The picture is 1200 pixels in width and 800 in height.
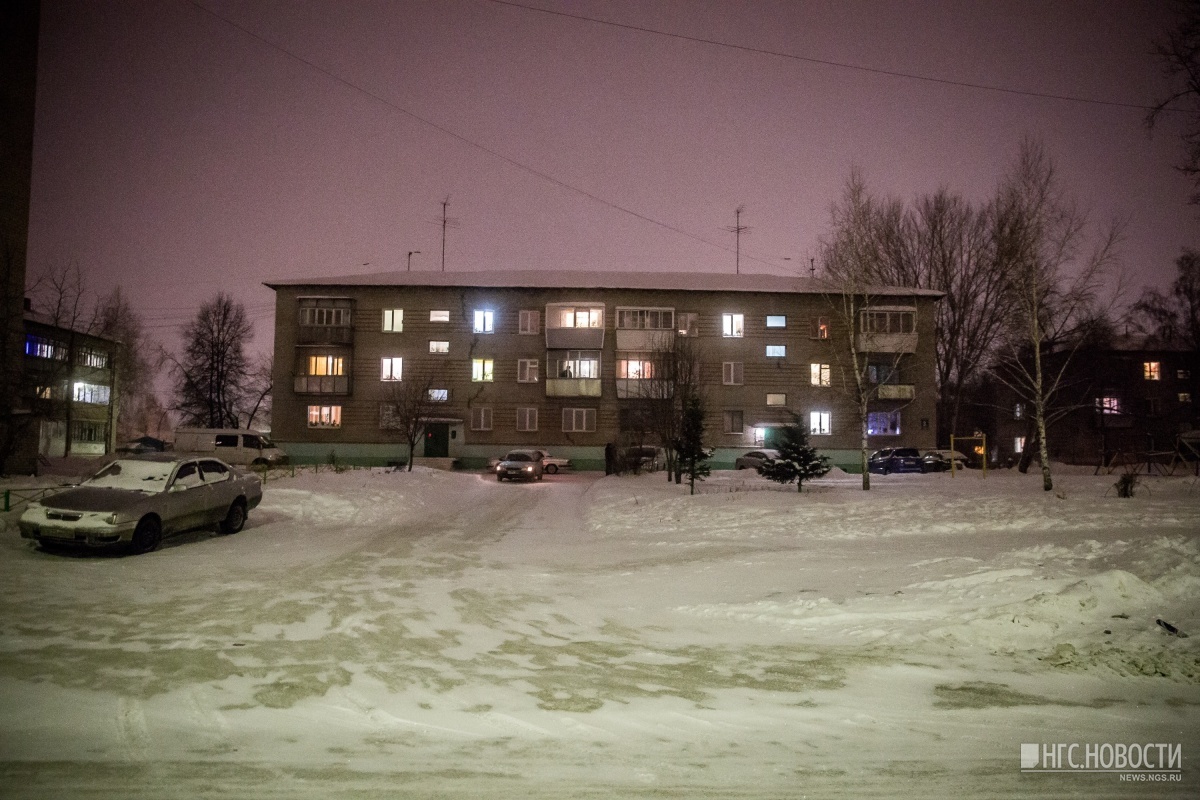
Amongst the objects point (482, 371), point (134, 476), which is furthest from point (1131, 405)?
point (134, 476)

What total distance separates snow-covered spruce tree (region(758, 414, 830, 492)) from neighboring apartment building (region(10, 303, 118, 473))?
123ft

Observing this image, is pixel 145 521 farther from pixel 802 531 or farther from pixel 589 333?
pixel 589 333

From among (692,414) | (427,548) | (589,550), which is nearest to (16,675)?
(427,548)

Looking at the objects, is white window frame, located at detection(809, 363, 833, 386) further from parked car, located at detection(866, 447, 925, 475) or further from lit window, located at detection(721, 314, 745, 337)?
parked car, located at detection(866, 447, 925, 475)

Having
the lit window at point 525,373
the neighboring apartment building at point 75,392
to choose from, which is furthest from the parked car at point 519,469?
the neighboring apartment building at point 75,392

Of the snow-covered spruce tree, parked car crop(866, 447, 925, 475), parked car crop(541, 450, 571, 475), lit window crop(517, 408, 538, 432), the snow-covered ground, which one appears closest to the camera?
the snow-covered ground

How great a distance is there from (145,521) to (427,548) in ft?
Answer: 15.5

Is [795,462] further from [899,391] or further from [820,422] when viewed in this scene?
[899,391]

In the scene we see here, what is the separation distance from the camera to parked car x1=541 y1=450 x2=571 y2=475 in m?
39.5

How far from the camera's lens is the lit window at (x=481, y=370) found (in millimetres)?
43594

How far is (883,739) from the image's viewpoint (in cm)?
476

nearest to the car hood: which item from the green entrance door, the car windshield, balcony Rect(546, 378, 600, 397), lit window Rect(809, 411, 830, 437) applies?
the car windshield

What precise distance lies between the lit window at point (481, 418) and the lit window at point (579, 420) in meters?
4.74

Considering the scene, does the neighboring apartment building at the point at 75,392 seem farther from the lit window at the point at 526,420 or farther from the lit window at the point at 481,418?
the lit window at the point at 526,420
